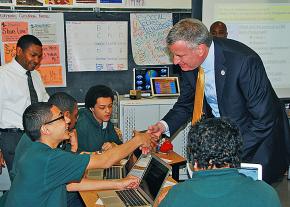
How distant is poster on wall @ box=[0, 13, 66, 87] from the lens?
443 centimetres

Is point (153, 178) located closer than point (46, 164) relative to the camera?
No

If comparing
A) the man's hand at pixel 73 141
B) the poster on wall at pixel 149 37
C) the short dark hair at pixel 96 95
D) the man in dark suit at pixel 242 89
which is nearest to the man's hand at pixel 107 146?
the man's hand at pixel 73 141

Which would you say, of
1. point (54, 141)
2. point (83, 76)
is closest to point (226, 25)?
point (83, 76)

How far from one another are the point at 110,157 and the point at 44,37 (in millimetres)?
2456

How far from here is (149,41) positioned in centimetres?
491

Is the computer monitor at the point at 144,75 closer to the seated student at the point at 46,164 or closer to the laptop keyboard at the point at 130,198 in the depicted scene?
the laptop keyboard at the point at 130,198

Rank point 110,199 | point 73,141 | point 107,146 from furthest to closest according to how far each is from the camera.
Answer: point 107,146 < point 73,141 < point 110,199

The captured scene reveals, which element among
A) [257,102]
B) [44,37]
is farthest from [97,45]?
[257,102]

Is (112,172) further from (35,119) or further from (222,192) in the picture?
(222,192)

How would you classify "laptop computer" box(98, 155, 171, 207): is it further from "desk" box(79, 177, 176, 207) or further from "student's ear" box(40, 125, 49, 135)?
"student's ear" box(40, 125, 49, 135)

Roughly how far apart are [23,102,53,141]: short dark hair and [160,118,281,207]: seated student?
99cm

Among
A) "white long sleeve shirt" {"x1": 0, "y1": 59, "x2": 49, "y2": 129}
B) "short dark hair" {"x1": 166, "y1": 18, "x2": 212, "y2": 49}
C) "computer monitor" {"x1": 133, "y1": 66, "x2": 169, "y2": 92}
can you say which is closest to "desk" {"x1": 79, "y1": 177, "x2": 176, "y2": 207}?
"short dark hair" {"x1": 166, "y1": 18, "x2": 212, "y2": 49}

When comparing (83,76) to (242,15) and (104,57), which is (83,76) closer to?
(104,57)

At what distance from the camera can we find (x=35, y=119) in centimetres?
232
